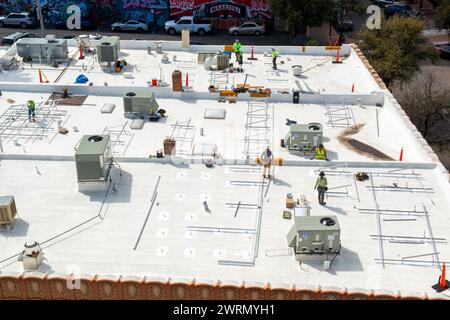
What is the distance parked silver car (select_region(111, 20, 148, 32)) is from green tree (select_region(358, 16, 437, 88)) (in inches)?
1168

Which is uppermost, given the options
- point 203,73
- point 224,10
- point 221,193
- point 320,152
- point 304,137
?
point 224,10

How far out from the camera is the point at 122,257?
26594 millimetres

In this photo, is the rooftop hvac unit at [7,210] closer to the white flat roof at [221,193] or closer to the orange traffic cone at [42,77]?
the white flat roof at [221,193]

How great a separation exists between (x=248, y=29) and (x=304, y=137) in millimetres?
43692

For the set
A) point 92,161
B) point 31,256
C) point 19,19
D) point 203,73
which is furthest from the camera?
point 19,19

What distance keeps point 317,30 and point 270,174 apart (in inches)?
1992

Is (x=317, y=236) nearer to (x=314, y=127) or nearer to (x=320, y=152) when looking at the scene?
(x=320, y=152)

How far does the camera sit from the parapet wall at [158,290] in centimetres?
2364

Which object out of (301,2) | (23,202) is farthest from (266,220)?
(301,2)

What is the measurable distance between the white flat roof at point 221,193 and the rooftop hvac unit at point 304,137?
1.96ft

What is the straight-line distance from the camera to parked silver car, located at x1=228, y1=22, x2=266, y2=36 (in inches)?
2985

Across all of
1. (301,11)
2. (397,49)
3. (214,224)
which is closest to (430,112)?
(397,49)

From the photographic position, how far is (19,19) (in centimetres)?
7862

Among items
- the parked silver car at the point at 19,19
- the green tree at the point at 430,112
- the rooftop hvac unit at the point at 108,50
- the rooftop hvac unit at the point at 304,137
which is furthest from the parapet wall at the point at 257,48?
the parked silver car at the point at 19,19
